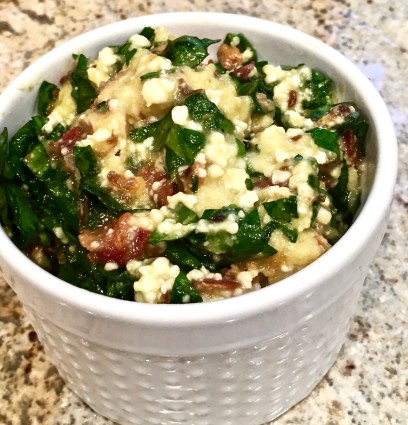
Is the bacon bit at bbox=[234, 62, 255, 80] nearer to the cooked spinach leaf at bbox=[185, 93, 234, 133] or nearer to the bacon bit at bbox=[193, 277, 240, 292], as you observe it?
the cooked spinach leaf at bbox=[185, 93, 234, 133]

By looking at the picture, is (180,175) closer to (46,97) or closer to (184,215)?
(184,215)

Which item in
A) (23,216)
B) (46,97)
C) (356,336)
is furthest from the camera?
(356,336)

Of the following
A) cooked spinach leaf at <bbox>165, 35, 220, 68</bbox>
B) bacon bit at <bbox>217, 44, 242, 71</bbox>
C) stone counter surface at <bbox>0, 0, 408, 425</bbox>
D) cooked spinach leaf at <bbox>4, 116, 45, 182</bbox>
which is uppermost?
cooked spinach leaf at <bbox>165, 35, 220, 68</bbox>

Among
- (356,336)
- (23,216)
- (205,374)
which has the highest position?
(23,216)

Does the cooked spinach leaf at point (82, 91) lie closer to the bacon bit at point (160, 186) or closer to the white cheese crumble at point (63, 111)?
the white cheese crumble at point (63, 111)

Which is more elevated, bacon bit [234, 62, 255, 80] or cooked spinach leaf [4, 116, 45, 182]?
bacon bit [234, 62, 255, 80]

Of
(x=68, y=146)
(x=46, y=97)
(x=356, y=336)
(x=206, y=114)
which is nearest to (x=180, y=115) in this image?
(x=206, y=114)

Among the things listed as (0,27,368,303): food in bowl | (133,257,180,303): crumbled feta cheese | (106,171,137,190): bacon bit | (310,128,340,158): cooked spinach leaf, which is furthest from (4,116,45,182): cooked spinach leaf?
(310,128,340,158): cooked spinach leaf
